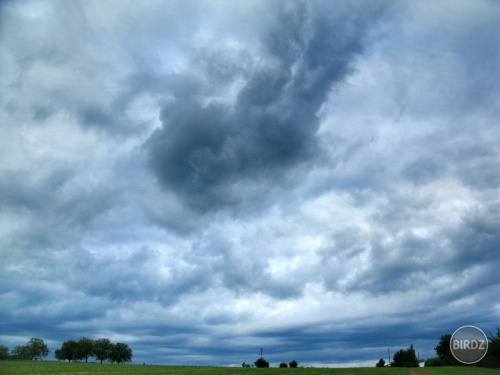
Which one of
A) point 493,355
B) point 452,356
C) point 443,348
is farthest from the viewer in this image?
point 443,348

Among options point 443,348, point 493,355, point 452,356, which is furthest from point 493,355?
point 443,348

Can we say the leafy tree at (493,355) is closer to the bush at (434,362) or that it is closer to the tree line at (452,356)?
the tree line at (452,356)

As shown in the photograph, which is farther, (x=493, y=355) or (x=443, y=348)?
(x=443, y=348)

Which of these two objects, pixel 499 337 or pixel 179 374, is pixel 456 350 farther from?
pixel 179 374

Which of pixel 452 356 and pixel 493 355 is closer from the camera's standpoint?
pixel 493 355

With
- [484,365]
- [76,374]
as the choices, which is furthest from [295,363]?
[76,374]

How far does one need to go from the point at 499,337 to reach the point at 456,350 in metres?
46.6

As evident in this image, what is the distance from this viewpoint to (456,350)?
7231 centimetres

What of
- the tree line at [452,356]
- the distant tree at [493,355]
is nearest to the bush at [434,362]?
the tree line at [452,356]

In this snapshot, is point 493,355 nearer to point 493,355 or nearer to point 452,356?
Result: point 493,355

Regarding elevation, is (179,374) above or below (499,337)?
below

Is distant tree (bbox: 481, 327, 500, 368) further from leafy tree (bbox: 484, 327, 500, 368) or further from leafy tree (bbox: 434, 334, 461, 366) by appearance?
leafy tree (bbox: 434, 334, 461, 366)

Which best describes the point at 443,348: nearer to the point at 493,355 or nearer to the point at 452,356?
the point at 452,356

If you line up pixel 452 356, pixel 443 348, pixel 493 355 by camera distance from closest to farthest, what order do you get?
1. pixel 493 355
2. pixel 452 356
3. pixel 443 348
